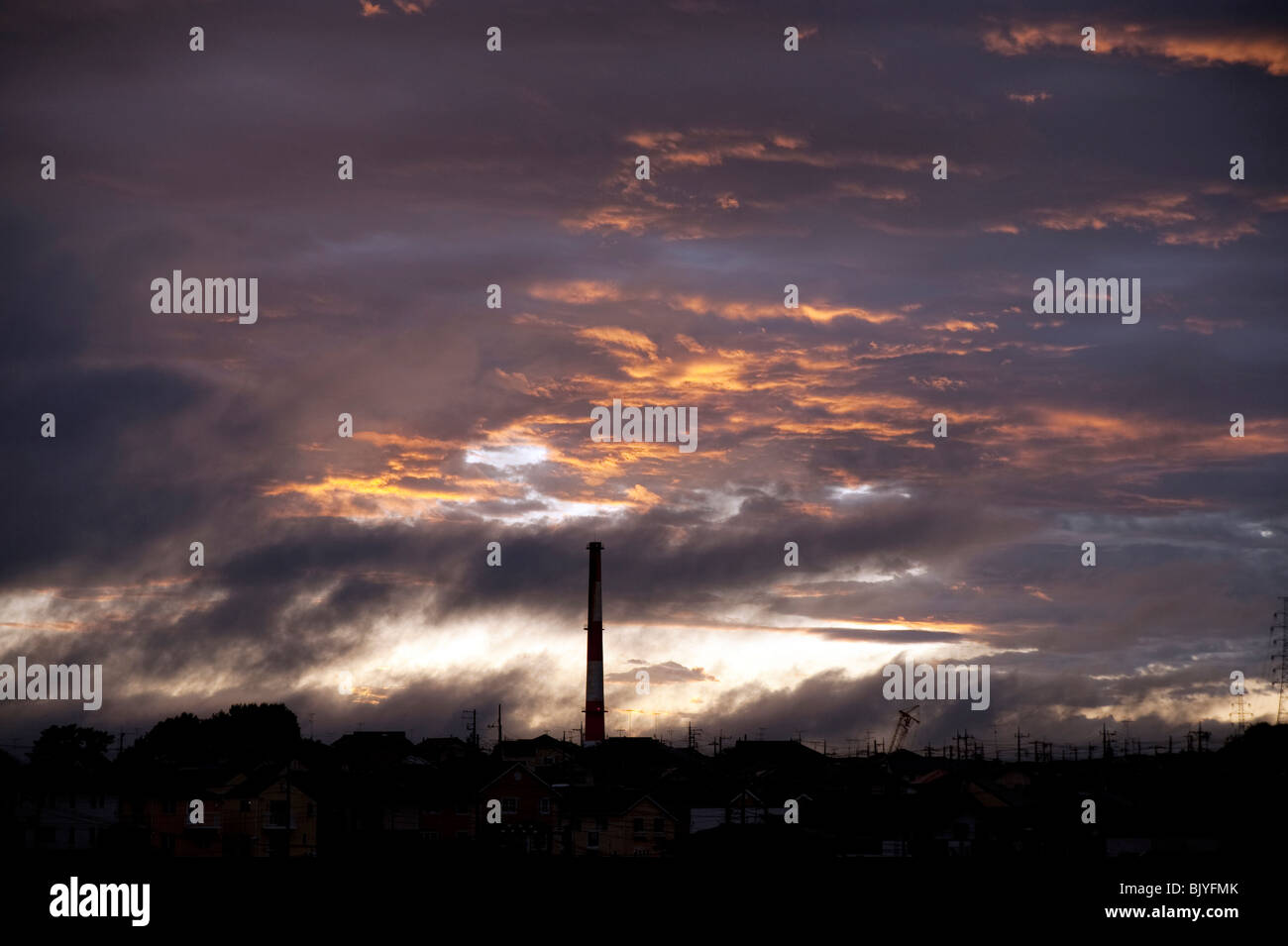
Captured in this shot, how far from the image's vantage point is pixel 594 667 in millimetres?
134000

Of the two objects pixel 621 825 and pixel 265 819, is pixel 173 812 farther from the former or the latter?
pixel 621 825

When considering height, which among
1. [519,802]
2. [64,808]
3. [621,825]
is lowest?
[621,825]

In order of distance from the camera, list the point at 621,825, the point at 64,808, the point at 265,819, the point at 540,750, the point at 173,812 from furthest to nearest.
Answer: the point at 540,750 → the point at 621,825 → the point at 173,812 → the point at 265,819 → the point at 64,808

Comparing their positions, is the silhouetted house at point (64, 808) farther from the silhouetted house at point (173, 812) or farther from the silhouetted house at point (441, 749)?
the silhouetted house at point (441, 749)

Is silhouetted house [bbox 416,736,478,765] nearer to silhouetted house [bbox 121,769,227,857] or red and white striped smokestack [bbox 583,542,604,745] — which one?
red and white striped smokestack [bbox 583,542,604,745]

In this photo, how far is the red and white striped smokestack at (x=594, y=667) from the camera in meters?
134

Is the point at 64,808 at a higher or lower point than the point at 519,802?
higher

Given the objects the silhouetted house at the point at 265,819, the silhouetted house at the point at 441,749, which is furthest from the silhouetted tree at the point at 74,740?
the silhouetted house at the point at 265,819

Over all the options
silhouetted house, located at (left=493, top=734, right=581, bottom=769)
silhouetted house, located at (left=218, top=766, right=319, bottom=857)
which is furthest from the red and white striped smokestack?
silhouetted house, located at (left=218, top=766, right=319, bottom=857)

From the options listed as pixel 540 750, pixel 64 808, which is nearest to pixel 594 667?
pixel 540 750

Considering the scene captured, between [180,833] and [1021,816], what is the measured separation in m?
61.7
